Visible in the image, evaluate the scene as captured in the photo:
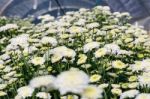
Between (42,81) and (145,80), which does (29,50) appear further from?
(42,81)

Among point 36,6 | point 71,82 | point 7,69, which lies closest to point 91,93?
point 71,82

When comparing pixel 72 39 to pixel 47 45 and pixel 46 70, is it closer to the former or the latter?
pixel 47 45

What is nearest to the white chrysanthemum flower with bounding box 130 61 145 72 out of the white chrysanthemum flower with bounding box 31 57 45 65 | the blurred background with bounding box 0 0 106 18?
the white chrysanthemum flower with bounding box 31 57 45 65

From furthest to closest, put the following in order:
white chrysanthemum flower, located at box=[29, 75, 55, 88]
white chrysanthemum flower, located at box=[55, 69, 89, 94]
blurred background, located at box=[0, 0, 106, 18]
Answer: blurred background, located at box=[0, 0, 106, 18] < white chrysanthemum flower, located at box=[29, 75, 55, 88] < white chrysanthemum flower, located at box=[55, 69, 89, 94]

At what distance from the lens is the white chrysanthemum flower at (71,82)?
1.06 m

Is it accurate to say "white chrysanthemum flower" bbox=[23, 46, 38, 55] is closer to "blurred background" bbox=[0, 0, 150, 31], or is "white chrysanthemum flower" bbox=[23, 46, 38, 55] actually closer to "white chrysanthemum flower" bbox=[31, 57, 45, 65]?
"white chrysanthemum flower" bbox=[31, 57, 45, 65]

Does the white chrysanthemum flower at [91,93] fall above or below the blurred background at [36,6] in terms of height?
below

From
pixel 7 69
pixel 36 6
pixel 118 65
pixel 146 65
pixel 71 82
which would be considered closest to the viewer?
pixel 71 82

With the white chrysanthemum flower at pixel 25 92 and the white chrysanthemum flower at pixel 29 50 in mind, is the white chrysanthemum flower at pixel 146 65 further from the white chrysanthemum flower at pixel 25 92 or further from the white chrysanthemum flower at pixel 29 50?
the white chrysanthemum flower at pixel 29 50

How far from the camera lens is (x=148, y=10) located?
560 inches

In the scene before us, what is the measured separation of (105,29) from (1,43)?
3.38 feet

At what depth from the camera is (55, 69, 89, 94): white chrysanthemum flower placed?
41.8 inches

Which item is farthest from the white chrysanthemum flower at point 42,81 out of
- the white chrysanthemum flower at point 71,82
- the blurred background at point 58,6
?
the blurred background at point 58,6

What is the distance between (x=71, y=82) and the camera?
3.59ft
